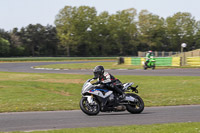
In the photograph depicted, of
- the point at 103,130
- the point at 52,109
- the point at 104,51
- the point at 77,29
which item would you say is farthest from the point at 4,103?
the point at 104,51

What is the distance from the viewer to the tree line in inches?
3314

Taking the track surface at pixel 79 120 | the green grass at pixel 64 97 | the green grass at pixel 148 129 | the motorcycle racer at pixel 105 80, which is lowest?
the green grass at pixel 64 97

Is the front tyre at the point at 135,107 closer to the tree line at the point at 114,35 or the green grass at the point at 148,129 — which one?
the green grass at the point at 148,129

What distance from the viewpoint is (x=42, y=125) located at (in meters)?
7.70

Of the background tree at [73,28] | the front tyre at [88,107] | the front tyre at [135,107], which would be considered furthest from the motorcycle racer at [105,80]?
the background tree at [73,28]

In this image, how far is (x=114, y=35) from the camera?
285 feet

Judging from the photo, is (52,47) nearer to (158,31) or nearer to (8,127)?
(158,31)

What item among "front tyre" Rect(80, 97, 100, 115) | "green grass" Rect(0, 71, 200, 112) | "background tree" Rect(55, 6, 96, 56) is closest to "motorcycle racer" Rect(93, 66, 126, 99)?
"front tyre" Rect(80, 97, 100, 115)

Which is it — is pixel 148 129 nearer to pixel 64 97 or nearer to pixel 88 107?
pixel 88 107

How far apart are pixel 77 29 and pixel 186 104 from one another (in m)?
70.0

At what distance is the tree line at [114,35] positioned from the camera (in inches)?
3314

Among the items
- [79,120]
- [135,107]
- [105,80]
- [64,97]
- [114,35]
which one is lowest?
[64,97]

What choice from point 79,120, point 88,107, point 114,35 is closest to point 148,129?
point 79,120

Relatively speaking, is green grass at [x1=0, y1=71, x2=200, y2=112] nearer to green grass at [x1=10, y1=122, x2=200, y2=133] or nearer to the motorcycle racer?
the motorcycle racer
